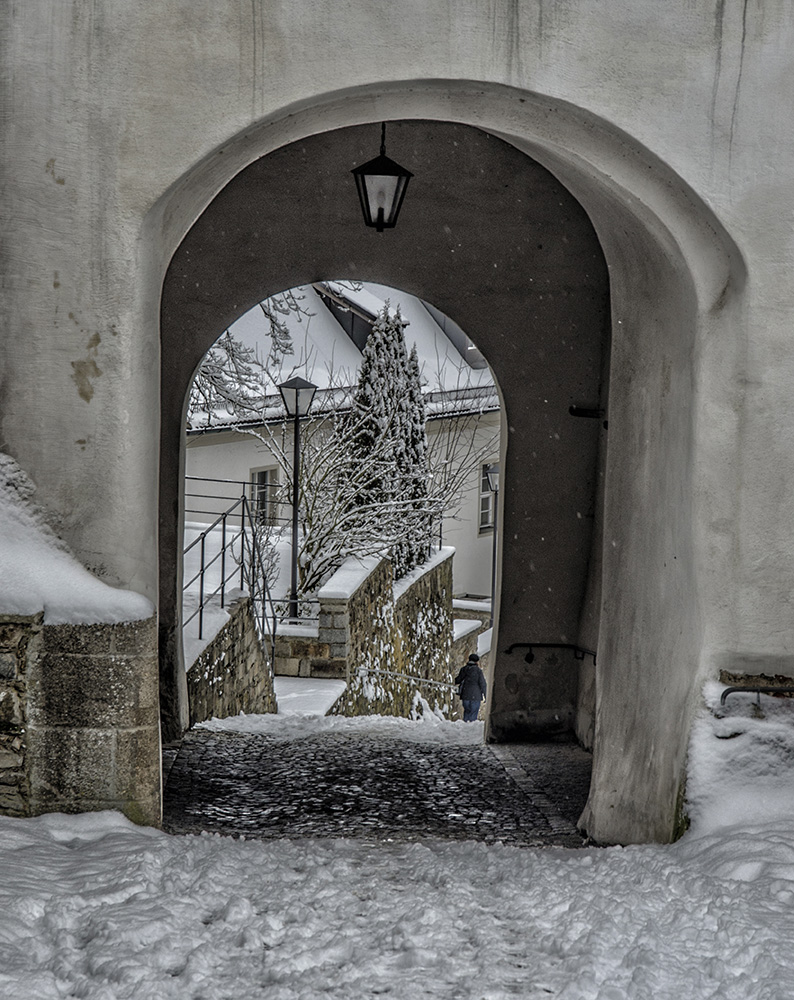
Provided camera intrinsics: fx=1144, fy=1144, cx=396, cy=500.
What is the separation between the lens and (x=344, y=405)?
17422 mm

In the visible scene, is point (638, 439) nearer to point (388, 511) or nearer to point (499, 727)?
point (499, 727)

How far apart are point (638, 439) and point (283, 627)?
678cm

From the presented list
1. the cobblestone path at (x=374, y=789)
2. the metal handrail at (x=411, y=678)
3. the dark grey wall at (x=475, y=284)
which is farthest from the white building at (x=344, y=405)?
the cobblestone path at (x=374, y=789)

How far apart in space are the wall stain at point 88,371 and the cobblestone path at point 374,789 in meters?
1.76

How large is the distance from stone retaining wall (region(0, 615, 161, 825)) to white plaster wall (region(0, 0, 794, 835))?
0.91 feet

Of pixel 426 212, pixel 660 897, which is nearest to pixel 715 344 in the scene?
pixel 660 897

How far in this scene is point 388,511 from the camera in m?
13.6

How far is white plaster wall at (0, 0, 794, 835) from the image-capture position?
3.69m

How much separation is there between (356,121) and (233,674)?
17.8ft

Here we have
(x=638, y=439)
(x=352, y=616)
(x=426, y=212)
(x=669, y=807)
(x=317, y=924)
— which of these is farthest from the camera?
(x=352, y=616)

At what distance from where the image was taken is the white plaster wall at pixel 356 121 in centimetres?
369

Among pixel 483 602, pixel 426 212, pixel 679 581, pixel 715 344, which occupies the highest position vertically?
pixel 426 212

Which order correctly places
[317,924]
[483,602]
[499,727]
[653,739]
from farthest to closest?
[483,602] < [499,727] < [653,739] < [317,924]

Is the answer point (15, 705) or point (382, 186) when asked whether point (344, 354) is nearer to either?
point (382, 186)
